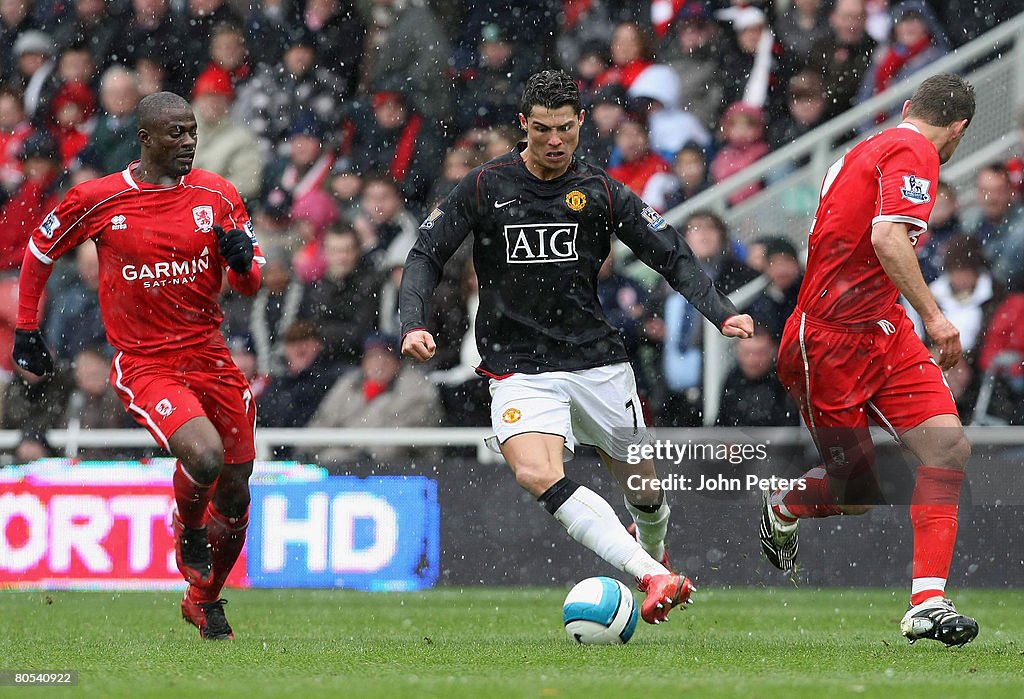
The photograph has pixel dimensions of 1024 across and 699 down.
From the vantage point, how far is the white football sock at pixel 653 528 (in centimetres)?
729

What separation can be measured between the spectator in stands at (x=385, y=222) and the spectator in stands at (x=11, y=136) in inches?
128

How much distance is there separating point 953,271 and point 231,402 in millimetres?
4566

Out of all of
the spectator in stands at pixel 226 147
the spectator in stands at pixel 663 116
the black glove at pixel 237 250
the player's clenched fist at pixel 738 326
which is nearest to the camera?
the player's clenched fist at pixel 738 326

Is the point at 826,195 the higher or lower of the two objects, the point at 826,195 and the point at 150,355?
the higher

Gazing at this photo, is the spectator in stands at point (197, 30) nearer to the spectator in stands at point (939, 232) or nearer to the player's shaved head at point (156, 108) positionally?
the spectator in stands at point (939, 232)

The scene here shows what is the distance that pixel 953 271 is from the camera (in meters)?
9.56

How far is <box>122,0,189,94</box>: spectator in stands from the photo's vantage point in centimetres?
1284

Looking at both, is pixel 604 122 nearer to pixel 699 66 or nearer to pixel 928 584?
pixel 699 66

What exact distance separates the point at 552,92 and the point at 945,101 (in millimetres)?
1567

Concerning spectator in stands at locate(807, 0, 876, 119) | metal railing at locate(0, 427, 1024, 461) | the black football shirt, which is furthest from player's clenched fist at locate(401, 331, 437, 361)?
spectator in stands at locate(807, 0, 876, 119)

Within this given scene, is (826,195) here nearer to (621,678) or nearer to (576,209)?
(576,209)

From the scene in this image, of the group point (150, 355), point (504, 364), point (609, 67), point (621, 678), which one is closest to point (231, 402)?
point (150, 355)

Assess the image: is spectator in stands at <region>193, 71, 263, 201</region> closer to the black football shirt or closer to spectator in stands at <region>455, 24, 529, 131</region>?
spectator in stands at <region>455, 24, 529, 131</region>

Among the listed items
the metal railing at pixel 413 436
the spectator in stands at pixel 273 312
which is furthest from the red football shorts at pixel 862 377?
the spectator in stands at pixel 273 312
